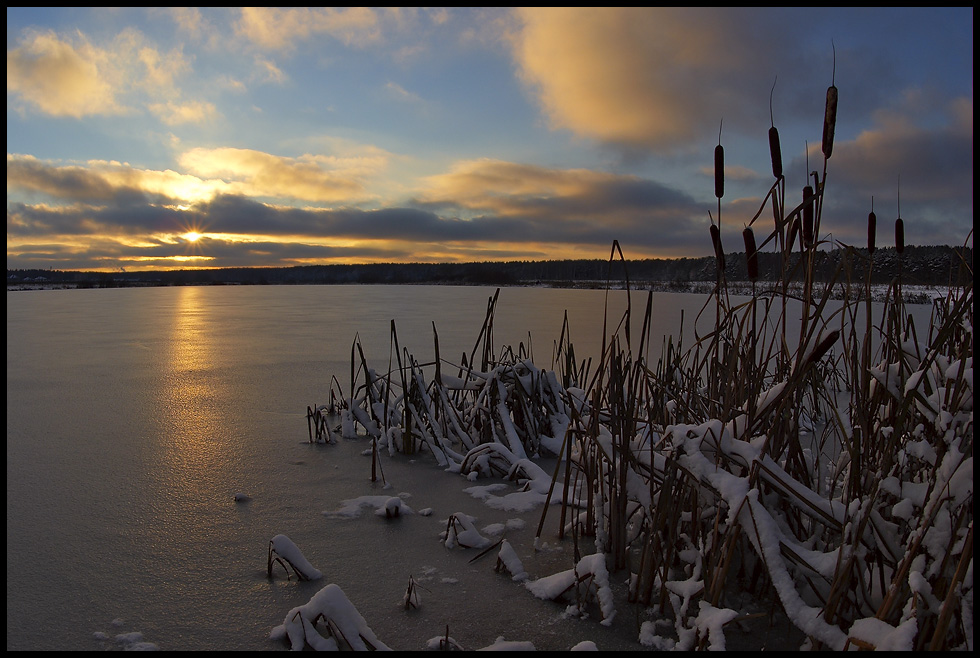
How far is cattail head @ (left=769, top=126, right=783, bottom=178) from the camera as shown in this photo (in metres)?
1.46

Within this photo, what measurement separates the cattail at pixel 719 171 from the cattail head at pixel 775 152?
119 mm

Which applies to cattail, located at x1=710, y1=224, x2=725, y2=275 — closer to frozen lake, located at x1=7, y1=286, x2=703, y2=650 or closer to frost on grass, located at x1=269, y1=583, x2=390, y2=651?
frozen lake, located at x1=7, y1=286, x2=703, y2=650

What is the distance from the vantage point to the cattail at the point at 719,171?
1501mm

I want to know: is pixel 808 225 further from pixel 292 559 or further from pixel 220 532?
pixel 220 532

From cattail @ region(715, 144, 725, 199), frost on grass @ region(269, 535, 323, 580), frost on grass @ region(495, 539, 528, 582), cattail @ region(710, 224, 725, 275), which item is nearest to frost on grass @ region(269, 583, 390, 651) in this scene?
frost on grass @ region(269, 535, 323, 580)

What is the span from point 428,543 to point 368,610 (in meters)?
0.44

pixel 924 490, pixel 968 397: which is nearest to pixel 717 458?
pixel 924 490

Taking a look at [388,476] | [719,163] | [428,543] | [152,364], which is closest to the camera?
[719,163]

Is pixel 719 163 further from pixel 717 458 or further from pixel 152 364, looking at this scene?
pixel 152 364

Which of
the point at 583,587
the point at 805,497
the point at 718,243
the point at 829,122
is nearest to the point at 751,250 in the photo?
the point at 718,243

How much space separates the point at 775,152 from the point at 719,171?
0.14 m

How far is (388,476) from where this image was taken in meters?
2.75

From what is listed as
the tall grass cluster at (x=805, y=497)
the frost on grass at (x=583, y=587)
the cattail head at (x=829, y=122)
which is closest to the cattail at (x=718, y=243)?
the tall grass cluster at (x=805, y=497)

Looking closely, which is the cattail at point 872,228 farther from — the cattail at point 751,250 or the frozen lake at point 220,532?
the frozen lake at point 220,532
